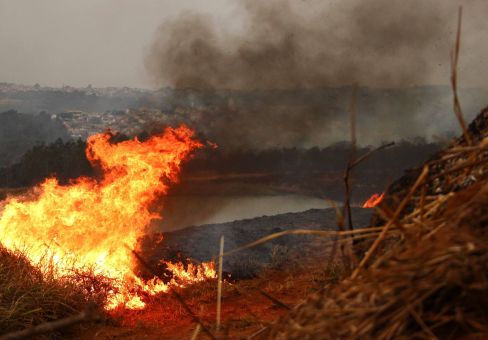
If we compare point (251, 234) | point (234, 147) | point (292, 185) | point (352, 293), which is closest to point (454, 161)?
point (352, 293)

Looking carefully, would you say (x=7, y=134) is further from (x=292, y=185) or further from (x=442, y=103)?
(x=442, y=103)

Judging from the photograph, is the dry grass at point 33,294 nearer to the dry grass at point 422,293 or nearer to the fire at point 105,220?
the fire at point 105,220

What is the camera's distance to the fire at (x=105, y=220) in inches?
316

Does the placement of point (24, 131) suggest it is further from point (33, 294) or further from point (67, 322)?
point (67, 322)

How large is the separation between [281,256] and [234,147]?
59.1ft

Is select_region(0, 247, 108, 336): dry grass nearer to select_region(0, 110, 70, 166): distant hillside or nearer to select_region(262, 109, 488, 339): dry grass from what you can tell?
select_region(262, 109, 488, 339): dry grass

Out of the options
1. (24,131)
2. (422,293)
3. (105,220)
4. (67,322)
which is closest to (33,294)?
(105,220)

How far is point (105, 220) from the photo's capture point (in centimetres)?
975

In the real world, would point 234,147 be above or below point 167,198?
above

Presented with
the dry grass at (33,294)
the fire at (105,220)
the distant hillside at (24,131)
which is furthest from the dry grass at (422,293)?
the distant hillside at (24,131)

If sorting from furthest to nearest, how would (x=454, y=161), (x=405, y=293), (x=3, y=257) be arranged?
(x=3, y=257), (x=454, y=161), (x=405, y=293)

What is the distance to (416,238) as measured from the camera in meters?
1.47

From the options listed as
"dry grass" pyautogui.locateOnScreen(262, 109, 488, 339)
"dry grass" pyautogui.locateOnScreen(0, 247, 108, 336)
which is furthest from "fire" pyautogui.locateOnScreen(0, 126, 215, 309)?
"dry grass" pyautogui.locateOnScreen(262, 109, 488, 339)

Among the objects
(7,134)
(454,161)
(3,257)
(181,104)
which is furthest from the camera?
(7,134)
